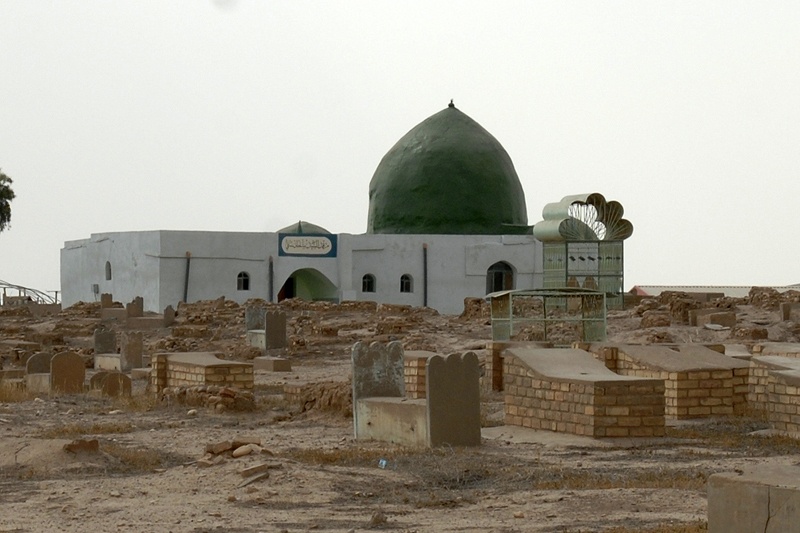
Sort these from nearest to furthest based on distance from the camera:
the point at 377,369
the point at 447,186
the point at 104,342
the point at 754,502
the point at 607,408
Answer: the point at 754,502, the point at 607,408, the point at 377,369, the point at 104,342, the point at 447,186

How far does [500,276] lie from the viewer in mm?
41875

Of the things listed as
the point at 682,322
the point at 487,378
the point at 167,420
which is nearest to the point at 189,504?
the point at 167,420

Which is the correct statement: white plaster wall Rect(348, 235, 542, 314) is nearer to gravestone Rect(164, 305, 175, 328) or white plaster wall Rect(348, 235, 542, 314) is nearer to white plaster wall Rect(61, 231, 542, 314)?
white plaster wall Rect(61, 231, 542, 314)

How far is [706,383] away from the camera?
11.9m

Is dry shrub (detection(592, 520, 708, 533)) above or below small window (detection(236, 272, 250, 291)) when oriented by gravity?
below

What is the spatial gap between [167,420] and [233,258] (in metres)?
26.1

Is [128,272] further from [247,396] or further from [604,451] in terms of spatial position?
[604,451]

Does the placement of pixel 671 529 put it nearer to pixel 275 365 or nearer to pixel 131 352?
pixel 275 365

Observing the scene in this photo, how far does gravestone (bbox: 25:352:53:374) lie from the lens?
17.1 meters

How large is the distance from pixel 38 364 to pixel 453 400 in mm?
9348

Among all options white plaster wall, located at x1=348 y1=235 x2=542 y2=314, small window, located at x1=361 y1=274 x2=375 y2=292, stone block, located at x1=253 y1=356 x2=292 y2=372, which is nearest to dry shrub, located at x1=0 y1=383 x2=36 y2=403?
stone block, located at x1=253 y1=356 x2=292 y2=372

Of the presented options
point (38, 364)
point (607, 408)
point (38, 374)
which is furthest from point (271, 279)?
point (607, 408)

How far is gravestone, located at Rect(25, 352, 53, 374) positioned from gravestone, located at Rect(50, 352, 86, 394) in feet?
2.79

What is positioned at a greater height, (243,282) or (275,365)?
(243,282)
